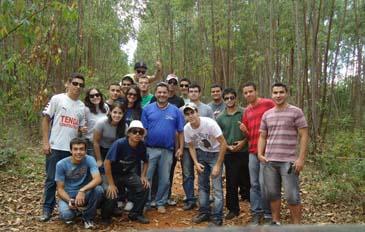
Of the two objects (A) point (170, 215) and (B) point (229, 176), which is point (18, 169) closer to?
(A) point (170, 215)

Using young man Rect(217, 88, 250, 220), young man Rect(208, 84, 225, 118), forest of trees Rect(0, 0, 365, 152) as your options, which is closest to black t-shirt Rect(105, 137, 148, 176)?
young man Rect(217, 88, 250, 220)

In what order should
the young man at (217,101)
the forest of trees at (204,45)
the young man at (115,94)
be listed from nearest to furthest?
the young man at (115,94) < the forest of trees at (204,45) < the young man at (217,101)

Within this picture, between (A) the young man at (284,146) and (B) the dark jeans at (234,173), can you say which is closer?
(A) the young man at (284,146)

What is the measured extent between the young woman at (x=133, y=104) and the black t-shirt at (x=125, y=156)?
0.42m

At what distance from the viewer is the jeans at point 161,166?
5730 mm

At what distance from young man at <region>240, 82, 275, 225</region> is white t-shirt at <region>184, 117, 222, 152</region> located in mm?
381

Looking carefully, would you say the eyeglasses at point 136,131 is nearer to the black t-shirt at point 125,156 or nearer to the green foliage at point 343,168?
the black t-shirt at point 125,156

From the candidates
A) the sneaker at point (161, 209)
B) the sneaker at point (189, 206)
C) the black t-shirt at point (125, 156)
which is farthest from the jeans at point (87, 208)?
the sneaker at point (189, 206)

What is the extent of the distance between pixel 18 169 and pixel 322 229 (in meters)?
7.45

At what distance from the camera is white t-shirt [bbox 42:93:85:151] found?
5273 millimetres

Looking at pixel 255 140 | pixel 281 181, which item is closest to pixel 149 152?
pixel 255 140

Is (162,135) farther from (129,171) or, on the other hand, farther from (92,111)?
(92,111)

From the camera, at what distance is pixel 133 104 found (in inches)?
228

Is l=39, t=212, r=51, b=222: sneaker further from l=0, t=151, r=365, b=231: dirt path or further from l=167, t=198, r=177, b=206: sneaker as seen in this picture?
l=167, t=198, r=177, b=206: sneaker
